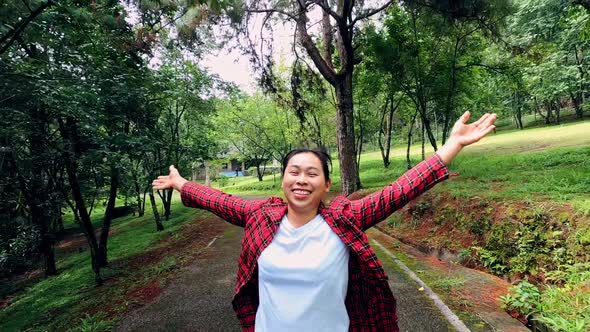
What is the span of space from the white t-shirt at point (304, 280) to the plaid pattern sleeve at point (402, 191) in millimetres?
233

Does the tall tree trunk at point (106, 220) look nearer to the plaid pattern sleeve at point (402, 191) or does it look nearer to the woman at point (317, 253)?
the woman at point (317, 253)

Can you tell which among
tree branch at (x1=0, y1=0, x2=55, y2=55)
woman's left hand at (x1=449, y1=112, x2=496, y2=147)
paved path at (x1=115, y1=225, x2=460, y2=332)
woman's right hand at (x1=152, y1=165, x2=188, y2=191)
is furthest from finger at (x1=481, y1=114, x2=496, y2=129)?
tree branch at (x1=0, y1=0, x2=55, y2=55)

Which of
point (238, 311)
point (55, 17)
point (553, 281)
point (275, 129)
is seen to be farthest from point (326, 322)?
point (275, 129)

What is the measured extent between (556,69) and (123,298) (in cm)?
2667

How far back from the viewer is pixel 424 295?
4344 mm

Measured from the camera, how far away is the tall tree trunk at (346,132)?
34.2 ft

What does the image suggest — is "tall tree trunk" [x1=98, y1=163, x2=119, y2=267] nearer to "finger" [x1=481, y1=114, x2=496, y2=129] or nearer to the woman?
the woman

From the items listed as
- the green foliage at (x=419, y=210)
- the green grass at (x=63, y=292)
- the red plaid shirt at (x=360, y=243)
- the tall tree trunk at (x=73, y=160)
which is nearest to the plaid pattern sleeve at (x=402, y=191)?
the red plaid shirt at (x=360, y=243)

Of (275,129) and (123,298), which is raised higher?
(275,129)

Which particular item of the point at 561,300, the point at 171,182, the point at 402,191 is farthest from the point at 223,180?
the point at 402,191

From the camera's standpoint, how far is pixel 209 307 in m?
4.68

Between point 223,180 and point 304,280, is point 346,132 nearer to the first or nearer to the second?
point 304,280

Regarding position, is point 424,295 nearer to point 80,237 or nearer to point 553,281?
point 553,281

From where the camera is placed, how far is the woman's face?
1613 mm
